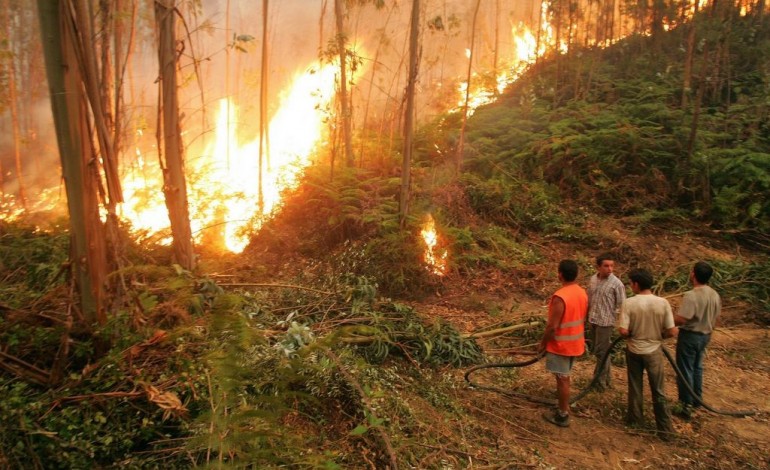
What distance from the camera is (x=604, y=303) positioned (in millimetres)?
5785

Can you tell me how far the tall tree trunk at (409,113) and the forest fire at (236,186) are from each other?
2544 millimetres

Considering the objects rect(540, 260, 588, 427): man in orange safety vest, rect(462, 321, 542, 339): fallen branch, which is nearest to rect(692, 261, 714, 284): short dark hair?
rect(540, 260, 588, 427): man in orange safety vest

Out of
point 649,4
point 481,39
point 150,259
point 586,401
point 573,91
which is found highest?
point 481,39

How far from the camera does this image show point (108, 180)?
13.1 ft

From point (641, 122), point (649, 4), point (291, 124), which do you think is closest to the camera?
point (641, 122)

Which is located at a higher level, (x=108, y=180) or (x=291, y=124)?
(x=291, y=124)

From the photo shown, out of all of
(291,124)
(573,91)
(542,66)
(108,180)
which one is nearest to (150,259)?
(108,180)

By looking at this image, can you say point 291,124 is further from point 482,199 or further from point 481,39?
point 481,39

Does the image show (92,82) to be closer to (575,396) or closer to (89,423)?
(89,423)

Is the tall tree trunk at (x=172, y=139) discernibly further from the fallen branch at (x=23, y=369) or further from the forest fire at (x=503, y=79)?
the forest fire at (x=503, y=79)

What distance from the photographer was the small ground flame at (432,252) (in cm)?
946

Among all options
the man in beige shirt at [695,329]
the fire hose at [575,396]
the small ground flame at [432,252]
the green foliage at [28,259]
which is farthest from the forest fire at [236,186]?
the man in beige shirt at [695,329]

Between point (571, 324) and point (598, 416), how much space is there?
136cm

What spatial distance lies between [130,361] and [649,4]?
751 inches
